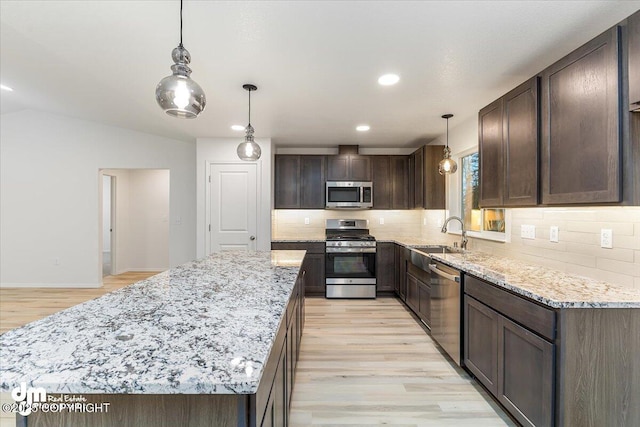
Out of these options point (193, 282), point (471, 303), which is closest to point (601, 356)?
point (471, 303)

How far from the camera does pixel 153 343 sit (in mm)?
935

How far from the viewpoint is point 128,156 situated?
5.12 metres

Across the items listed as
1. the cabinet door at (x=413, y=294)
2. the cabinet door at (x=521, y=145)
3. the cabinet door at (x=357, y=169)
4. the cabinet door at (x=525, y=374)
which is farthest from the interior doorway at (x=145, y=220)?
the cabinet door at (x=525, y=374)

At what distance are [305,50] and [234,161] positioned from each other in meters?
2.74

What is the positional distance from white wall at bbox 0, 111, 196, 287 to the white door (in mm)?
1706

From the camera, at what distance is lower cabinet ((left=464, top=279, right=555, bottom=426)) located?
1.50m

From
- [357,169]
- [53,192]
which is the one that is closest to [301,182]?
[357,169]

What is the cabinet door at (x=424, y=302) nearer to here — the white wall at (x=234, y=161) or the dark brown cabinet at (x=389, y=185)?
the dark brown cabinet at (x=389, y=185)

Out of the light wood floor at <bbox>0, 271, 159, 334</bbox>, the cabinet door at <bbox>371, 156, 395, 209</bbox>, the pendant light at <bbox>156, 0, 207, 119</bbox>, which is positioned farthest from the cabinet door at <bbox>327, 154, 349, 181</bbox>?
the light wood floor at <bbox>0, 271, 159, 334</bbox>

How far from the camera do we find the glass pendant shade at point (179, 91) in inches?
57.0

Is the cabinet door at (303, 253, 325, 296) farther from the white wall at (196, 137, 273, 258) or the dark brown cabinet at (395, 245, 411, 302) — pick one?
the dark brown cabinet at (395, 245, 411, 302)

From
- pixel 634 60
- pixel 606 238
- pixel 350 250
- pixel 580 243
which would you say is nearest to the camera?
pixel 634 60

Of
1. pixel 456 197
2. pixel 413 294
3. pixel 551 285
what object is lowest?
pixel 413 294

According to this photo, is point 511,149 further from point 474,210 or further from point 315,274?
point 315,274
